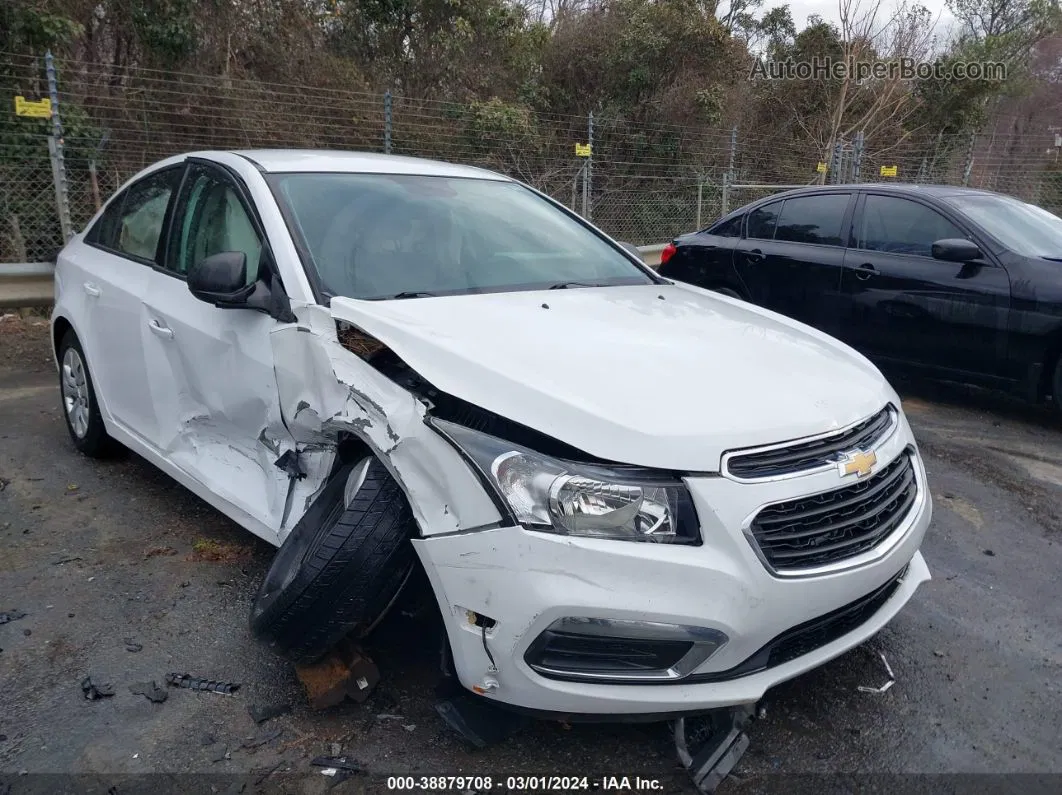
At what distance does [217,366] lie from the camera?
3.10 m

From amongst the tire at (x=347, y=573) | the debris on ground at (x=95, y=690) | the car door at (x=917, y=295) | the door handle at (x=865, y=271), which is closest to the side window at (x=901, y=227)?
the car door at (x=917, y=295)

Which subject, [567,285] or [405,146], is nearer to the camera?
[567,285]

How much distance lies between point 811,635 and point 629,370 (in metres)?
0.86

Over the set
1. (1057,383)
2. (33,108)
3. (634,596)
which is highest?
(33,108)

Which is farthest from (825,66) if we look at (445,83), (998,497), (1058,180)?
(998,497)

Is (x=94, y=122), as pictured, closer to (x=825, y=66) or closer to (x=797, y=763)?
(x=797, y=763)

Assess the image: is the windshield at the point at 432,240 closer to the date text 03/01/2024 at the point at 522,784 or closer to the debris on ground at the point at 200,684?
the debris on ground at the point at 200,684

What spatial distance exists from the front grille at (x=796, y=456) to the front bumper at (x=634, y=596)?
36mm

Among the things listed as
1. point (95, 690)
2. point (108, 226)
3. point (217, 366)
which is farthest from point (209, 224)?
point (95, 690)

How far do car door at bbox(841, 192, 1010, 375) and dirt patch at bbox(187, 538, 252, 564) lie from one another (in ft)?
14.5

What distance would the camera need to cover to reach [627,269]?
12.1ft

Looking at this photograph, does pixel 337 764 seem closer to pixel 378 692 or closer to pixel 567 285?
pixel 378 692

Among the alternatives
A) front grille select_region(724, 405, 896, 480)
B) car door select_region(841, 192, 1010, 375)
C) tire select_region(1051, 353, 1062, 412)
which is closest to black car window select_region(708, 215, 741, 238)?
car door select_region(841, 192, 1010, 375)

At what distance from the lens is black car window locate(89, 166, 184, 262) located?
3.78 metres
